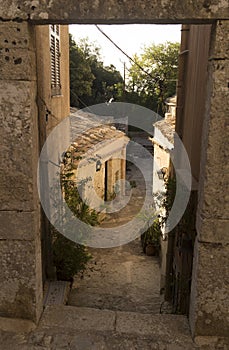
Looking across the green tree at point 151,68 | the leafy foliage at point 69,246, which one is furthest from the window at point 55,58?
the green tree at point 151,68

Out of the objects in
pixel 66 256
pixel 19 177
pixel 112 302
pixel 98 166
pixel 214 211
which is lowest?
pixel 112 302

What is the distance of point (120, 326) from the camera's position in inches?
107

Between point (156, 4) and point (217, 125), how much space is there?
0.88 m

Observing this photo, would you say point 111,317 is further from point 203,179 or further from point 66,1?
point 66,1

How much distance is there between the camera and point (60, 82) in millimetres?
6508

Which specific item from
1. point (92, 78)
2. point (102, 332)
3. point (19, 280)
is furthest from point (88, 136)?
point (92, 78)

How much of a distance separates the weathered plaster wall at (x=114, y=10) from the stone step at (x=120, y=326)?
236cm

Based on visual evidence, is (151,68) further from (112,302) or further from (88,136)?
(112,302)

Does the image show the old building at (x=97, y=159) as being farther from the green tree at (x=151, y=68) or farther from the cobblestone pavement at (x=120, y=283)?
the green tree at (x=151, y=68)

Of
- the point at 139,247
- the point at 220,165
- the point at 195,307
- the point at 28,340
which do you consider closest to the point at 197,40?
the point at 220,165

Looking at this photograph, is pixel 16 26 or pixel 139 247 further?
pixel 139 247

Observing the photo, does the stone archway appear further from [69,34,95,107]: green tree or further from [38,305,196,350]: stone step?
[69,34,95,107]: green tree

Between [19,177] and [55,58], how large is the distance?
4110 mm

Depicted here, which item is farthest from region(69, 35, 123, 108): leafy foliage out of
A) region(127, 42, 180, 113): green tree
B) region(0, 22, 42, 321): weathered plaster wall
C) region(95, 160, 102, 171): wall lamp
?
region(0, 22, 42, 321): weathered plaster wall
